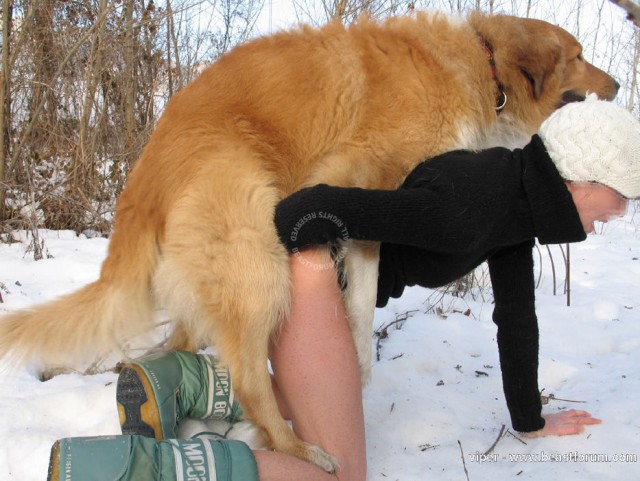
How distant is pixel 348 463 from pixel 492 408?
2.99ft

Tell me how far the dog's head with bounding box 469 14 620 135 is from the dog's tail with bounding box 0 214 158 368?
1.73 metres

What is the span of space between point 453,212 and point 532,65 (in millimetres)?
1223

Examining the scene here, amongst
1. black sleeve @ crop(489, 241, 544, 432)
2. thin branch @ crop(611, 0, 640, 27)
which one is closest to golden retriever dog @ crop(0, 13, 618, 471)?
black sleeve @ crop(489, 241, 544, 432)

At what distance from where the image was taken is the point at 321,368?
1.84 m

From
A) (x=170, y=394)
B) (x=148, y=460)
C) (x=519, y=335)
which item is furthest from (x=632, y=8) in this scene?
(x=170, y=394)

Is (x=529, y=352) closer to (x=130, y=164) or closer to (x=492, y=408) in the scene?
(x=492, y=408)

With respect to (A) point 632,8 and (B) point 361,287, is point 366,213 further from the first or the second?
(A) point 632,8

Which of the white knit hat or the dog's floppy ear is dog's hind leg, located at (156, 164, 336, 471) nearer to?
the white knit hat

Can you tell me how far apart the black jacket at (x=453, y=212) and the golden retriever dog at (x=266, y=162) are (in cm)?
19

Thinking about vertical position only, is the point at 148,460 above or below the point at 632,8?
below

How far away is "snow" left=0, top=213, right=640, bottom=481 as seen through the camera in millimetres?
1945

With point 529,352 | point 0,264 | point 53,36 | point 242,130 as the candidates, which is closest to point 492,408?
point 529,352

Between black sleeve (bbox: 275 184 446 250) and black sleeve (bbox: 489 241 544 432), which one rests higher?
black sleeve (bbox: 275 184 446 250)

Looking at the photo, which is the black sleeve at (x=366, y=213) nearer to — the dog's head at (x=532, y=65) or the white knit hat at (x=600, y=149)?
the white knit hat at (x=600, y=149)
